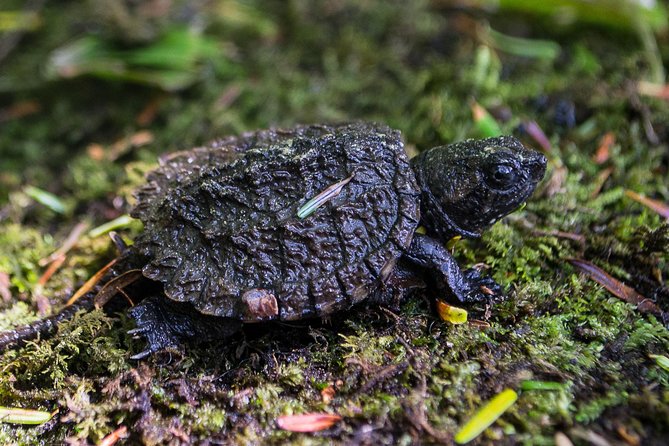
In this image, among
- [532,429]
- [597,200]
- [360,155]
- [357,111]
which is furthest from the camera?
[357,111]

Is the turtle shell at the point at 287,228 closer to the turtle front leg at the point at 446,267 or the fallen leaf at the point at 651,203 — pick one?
the turtle front leg at the point at 446,267

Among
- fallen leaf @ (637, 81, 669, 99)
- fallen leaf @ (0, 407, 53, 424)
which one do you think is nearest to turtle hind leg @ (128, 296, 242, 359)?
fallen leaf @ (0, 407, 53, 424)

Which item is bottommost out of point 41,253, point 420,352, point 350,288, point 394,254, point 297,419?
point 41,253

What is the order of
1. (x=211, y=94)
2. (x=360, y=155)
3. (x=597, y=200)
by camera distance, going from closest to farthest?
(x=360, y=155) < (x=597, y=200) < (x=211, y=94)

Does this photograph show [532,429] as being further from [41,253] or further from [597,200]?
[41,253]

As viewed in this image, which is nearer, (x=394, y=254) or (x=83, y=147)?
(x=394, y=254)

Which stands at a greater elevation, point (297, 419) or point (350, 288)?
point (350, 288)

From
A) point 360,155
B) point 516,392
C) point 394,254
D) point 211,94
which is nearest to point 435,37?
point 211,94

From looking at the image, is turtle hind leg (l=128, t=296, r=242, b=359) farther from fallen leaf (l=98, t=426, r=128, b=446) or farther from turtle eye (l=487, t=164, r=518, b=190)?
turtle eye (l=487, t=164, r=518, b=190)
